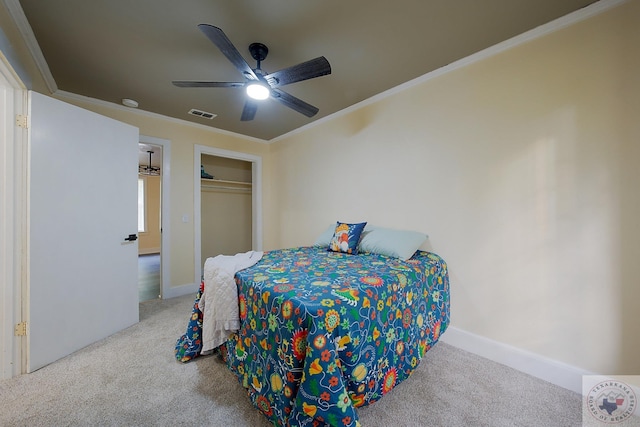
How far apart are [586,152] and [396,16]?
1537 millimetres

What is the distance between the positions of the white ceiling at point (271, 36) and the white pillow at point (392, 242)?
5.06ft

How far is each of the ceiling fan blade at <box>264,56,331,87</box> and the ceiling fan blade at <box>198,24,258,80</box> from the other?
0.16m

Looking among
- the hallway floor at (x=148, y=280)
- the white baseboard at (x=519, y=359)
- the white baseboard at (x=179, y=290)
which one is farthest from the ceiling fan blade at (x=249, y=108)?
the hallway floor at (x=148, y=280)

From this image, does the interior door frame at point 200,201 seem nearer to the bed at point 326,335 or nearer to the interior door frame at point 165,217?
the interior door frame at point 165,217

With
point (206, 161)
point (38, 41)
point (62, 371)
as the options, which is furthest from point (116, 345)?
point (206, 161)

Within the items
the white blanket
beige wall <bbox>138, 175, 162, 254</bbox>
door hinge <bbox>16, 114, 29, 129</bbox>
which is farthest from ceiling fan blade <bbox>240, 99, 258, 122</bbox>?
beige wall <bbox>138, 175, 162, 254</bbox>

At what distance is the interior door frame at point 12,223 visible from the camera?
1646 millimetres

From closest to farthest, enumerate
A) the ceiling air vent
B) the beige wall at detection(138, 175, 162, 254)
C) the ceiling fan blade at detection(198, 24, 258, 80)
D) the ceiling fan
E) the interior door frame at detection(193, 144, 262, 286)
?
the ceiling fan blade at detection(198, 24, 258, 80) < the ceiling fan < the ceiling air vent < the interior door frame at detection(193, 144, 262, 286) < the beige wall at detection(138, 175, 162, 254)

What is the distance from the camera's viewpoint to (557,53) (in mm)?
1642

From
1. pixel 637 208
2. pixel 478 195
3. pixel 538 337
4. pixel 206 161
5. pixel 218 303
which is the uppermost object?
pixel 206 161

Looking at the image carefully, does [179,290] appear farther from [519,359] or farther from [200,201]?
[519,359]

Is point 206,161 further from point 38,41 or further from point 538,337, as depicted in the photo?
point 538,337

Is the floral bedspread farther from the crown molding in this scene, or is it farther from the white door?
the crown molding

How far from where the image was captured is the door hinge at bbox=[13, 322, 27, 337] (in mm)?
1706
